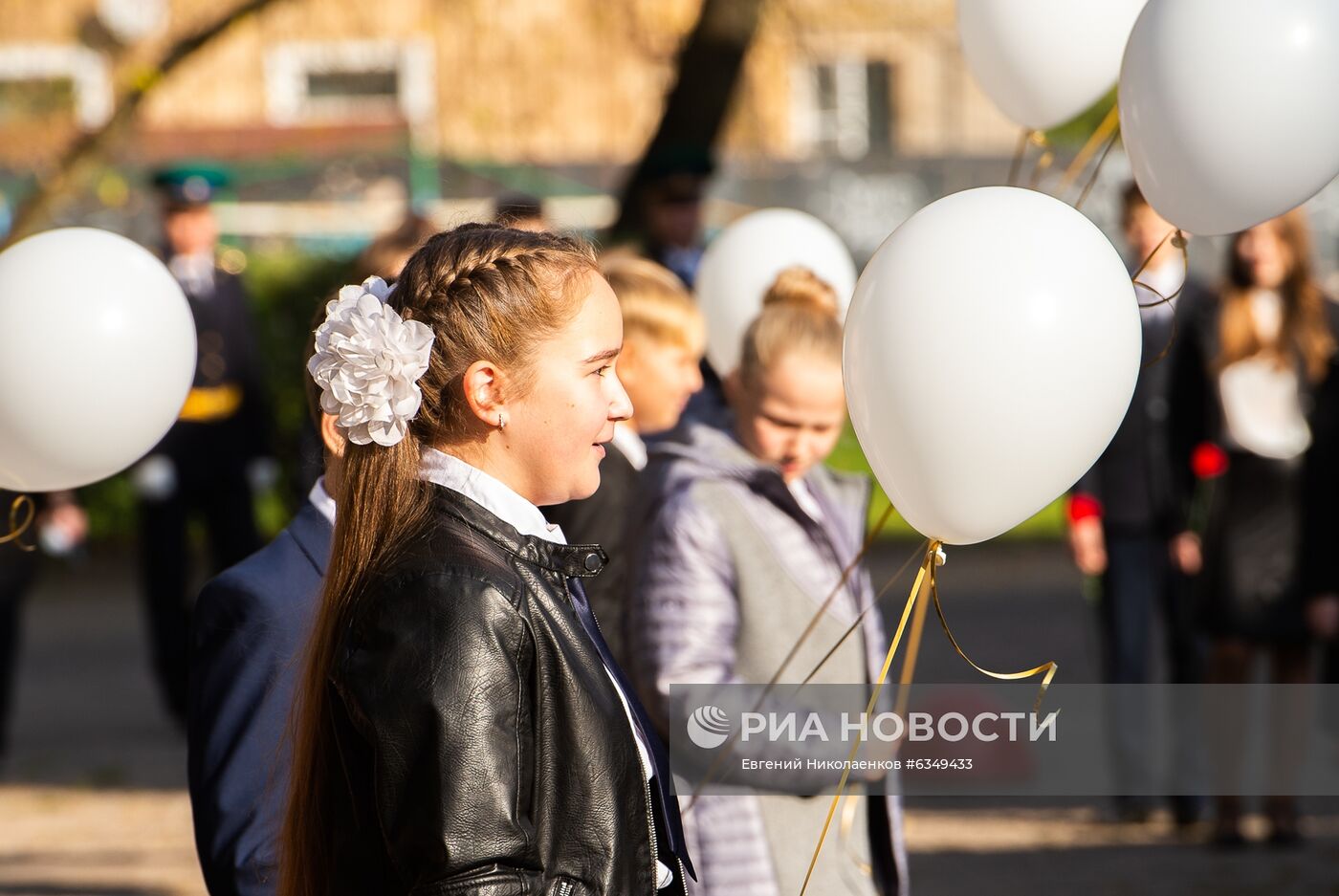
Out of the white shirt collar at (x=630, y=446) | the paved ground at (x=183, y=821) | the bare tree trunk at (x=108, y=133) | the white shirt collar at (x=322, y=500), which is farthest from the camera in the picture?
the bare tree trunk at (x=108, y=133)

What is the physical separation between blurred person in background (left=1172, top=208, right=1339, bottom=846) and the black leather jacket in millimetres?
3742

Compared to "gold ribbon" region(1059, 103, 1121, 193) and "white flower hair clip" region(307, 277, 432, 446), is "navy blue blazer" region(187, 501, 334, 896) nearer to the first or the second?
"white flower hair clip" region(307, 277, 432, 446)

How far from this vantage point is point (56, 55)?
10.8 metres

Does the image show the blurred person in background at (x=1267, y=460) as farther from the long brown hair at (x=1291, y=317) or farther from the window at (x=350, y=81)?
the window at (x=350, y=81)

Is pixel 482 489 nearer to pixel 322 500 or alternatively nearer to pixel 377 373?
pixel 377 373

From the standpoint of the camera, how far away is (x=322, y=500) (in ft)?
8.38

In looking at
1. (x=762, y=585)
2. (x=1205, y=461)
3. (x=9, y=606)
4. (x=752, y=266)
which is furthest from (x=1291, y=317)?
(x=9, y=606)

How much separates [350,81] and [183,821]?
25.0 ft

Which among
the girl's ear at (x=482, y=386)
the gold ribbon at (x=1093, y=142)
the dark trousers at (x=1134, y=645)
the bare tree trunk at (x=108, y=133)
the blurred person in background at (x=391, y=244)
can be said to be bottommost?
the dark trousers at (x=1134, y=645)

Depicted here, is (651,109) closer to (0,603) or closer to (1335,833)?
(0,603)

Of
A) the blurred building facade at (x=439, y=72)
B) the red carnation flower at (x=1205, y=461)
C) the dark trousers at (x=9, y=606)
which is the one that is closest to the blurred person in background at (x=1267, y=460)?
the red carnation flower at (x=1205, y=461)

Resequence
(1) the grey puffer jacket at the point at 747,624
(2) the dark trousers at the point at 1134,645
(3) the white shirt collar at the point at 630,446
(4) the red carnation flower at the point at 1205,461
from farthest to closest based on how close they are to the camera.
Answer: (2) the dark trousers at the point at 1134,645
(4) the red carnation flower at the point at 1205,461
(3) the white shirt collar at the point at 630,446
(1) the grey puffer jacket at the point at 747,624

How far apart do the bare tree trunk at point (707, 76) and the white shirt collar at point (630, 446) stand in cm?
485

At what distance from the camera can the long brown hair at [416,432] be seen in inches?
73.6
